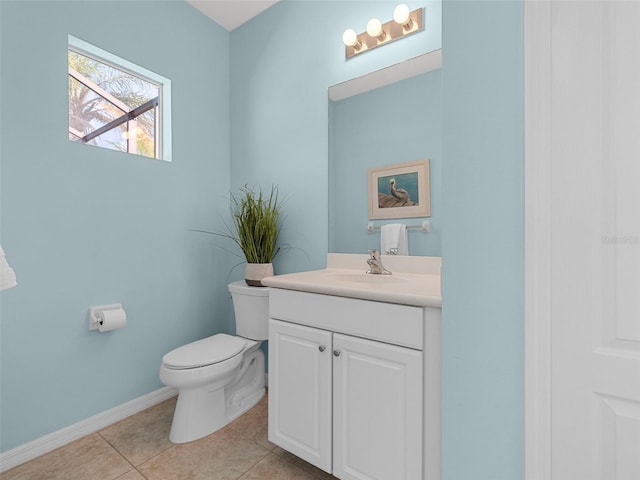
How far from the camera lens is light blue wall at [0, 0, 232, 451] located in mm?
1485

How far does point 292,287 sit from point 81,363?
1.30 metres

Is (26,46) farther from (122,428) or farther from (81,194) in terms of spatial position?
(122,428)

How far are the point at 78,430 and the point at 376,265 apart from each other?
1791 mm

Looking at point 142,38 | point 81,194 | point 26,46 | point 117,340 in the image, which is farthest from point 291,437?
point 142,38

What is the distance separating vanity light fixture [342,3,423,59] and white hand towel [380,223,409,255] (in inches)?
38.6

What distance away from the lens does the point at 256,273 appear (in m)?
1.99

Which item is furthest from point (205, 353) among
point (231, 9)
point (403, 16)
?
point (231, 9)

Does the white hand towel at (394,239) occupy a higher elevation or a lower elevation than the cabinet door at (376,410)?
higher

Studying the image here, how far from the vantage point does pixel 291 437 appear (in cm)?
138

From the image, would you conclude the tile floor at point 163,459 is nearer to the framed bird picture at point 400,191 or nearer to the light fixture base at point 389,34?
the framed bird picture at point 400,191

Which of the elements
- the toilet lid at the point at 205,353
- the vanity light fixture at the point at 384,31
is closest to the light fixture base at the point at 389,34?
the vanity light fixture at the point at 384,31

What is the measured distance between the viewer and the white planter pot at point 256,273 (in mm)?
1980

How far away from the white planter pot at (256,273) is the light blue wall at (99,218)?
1.54 ft

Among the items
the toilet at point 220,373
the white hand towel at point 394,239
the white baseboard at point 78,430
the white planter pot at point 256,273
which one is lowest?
the white baseboard at point 78,430
